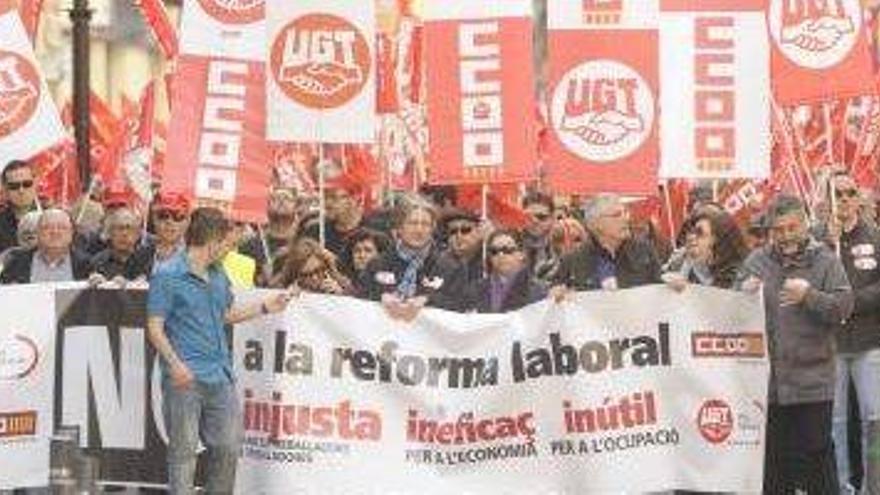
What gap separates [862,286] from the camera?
1463cm

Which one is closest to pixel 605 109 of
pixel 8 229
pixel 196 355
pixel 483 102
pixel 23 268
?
pixel 483 102

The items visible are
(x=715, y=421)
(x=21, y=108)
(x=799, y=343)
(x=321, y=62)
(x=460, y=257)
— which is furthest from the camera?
(x=21, y=108)

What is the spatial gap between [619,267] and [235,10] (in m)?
3.80

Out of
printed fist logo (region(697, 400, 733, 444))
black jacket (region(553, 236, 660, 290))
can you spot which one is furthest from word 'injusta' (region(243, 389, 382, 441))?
printed fist logo (region(697, 400, 733, 444))

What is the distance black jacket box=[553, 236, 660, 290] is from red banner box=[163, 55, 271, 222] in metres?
2.88

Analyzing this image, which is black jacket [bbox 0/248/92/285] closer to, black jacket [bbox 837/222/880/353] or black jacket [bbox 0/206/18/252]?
black jacket [bbox 0/206/18/252]

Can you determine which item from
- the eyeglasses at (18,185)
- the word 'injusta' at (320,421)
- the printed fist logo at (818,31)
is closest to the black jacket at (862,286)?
the printed fist logo at (818,31)

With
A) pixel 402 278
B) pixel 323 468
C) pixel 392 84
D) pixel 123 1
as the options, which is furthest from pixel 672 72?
pixel 123 1

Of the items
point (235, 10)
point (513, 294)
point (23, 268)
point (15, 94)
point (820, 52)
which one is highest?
point (235, 10)

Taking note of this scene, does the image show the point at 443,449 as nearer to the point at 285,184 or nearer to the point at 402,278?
the point at 402,278

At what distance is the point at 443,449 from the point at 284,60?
3.13 m

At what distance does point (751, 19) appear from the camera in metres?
15.4

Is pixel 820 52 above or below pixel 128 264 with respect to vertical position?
above

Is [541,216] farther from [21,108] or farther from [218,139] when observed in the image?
[21,108]
